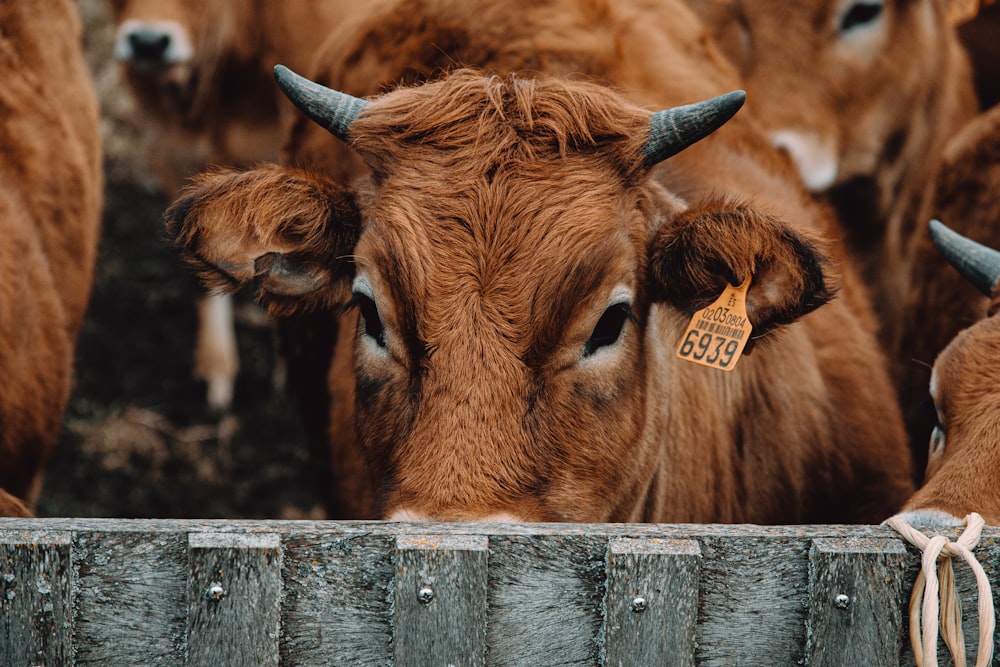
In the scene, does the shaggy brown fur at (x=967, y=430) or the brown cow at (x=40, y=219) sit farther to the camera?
the brown cow at (x=40, y=219)

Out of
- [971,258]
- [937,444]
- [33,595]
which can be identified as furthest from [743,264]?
[33,595]

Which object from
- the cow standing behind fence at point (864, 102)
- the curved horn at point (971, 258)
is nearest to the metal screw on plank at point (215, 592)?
the curved horn at point (971, 258)

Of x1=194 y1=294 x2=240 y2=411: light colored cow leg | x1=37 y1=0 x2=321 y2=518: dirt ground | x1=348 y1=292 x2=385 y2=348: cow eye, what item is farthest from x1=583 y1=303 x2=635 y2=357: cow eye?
x1=194 y1=294 x2=240 y2=411: light colored cow leg

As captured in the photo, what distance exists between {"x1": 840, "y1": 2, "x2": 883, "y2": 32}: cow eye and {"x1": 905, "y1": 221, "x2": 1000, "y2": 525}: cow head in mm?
2941

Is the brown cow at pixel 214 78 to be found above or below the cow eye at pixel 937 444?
above

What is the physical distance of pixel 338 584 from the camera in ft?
6.38

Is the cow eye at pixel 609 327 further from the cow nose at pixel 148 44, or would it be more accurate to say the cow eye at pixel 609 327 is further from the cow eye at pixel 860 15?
the cow nose at pixel 148 44

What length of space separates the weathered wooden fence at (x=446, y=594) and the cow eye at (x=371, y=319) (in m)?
1.00

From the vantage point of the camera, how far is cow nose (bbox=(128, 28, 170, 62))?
23.5ft

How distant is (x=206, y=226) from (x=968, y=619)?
6.77ft

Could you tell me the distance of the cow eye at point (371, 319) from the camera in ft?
9.58

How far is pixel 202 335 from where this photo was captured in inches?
286

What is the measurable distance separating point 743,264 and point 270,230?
4.11 ft

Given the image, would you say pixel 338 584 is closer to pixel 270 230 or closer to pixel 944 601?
pixel 944 601
